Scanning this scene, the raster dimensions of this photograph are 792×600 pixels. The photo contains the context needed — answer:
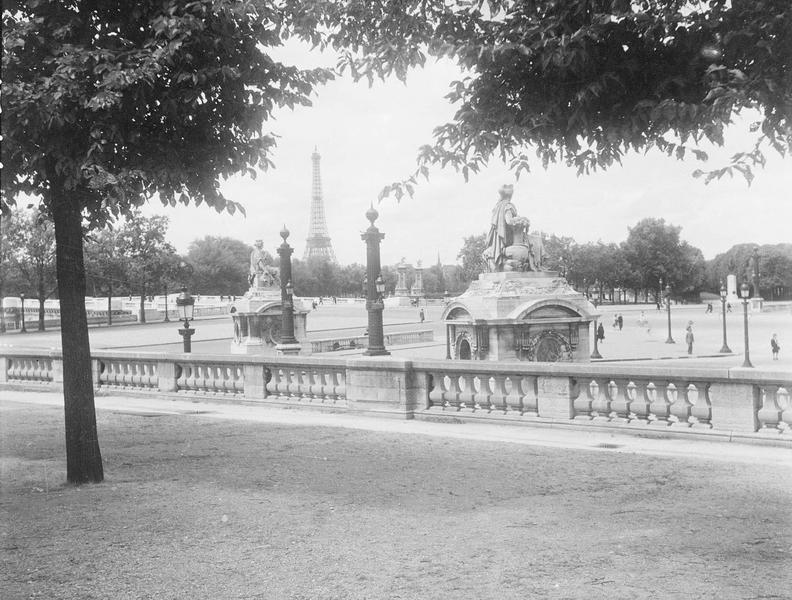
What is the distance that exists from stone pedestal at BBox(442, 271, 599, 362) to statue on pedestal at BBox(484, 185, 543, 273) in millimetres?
358

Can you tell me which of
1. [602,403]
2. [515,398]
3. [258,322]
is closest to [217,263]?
[258,322]

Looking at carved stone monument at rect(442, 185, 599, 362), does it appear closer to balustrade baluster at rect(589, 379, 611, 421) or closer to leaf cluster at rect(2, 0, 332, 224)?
balustrade baluster at rect(589, 379, 611, 421)

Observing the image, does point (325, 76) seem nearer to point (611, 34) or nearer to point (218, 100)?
point (218, 100)

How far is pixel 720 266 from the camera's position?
400 feet

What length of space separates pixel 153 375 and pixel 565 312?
35.2 ft

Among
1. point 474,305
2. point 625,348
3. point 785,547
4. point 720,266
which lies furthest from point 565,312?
point 720,266

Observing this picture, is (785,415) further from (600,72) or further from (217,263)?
(217,263)

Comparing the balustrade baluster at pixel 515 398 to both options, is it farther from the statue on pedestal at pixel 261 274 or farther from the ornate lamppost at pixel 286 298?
the statue on pedestal at pixel 261 274

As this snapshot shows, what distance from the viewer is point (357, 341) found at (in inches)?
1607

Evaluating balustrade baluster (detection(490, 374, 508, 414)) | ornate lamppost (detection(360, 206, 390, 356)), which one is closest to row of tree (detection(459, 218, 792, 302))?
ornate lamppost (detection(360, 206, 390, 356))

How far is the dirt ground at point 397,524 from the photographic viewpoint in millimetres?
5445

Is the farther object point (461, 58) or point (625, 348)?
point (625, 348)

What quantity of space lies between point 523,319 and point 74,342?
14.2 metres

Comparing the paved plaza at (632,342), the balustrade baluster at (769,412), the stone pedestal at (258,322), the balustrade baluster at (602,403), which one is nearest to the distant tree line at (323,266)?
the stone pedestal at (258,322)
